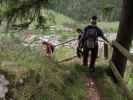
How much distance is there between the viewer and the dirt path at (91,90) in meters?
6.36

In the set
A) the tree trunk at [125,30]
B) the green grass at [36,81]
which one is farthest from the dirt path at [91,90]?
the tree trunk at [125,30]

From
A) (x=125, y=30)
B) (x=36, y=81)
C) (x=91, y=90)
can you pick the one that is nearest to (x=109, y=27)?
(x=125, y=30)

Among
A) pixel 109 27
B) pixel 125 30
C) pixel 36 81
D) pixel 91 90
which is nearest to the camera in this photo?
pixel 36 81

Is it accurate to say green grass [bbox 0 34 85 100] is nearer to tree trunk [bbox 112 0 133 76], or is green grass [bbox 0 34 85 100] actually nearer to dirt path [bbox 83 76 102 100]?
dirt path [bbox 83 76 102 100]

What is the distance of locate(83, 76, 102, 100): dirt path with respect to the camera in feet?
20.9

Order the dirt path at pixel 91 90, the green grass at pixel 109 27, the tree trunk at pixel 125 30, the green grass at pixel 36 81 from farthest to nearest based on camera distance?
the green grass at pixel 109 27
the tree trunk at pixel 125 30
the dirt path at pixel 91 90
the green grass at pixel 36 81

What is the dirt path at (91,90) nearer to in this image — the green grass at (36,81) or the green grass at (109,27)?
the green grass at (36,81)

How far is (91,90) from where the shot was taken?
670 centimetres

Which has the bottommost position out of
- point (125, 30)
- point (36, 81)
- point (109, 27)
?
point (109, 27)

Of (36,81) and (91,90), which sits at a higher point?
(36,81)

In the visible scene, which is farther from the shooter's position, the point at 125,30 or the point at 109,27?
the point at 109,27

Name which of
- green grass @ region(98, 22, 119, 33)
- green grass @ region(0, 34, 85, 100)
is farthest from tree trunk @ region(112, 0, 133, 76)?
green grass @ region(98, 22, 119, 33)

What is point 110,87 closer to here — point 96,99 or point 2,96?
point 96,99

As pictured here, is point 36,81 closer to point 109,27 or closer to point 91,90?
point 91,90
